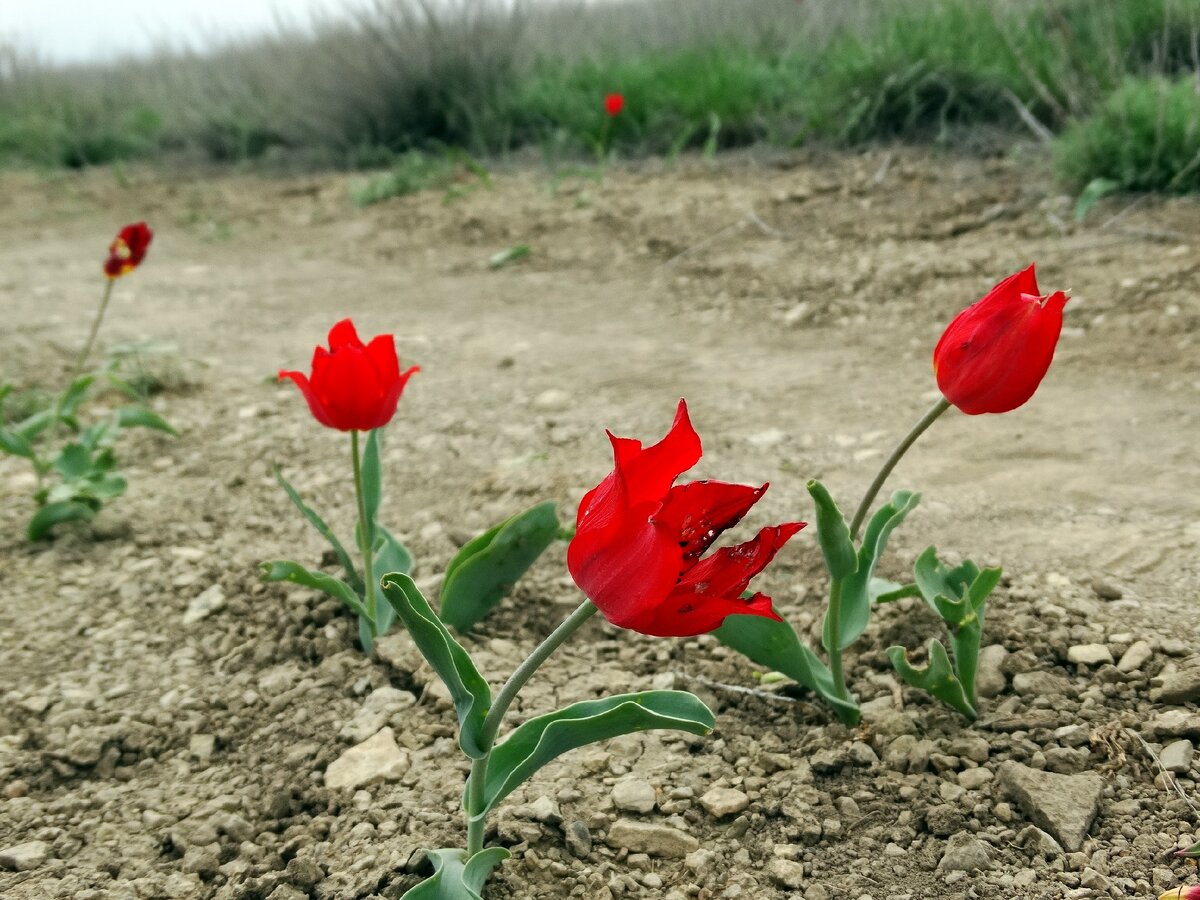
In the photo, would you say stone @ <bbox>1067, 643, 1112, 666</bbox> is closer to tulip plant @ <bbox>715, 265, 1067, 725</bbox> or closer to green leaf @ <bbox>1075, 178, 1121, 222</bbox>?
tulip plant @ <bbox>715, 265, 1067, 725</bbox>

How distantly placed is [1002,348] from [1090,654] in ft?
1.97

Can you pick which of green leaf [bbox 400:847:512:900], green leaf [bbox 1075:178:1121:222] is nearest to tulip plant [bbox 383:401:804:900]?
green leaf [bbox 400:847:512:900]

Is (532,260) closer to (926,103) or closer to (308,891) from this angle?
(926,103)

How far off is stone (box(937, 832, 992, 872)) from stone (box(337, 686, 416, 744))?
0.76 metres

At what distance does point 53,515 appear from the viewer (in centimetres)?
226

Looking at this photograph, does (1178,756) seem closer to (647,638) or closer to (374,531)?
(647,638)

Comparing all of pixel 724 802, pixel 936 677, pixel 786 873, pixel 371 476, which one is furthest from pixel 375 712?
pixel 936 677

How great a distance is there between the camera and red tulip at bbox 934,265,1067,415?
1196 mm

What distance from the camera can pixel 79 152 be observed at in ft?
25.0

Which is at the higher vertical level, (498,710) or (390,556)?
(498,710)

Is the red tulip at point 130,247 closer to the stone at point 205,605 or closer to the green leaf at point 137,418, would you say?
the green leaf at point 137,418

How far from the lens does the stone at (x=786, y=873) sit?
4.26ft

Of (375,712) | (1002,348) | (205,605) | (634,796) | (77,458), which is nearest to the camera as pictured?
(1002,348)

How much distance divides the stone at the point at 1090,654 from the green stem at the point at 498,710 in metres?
0.81
